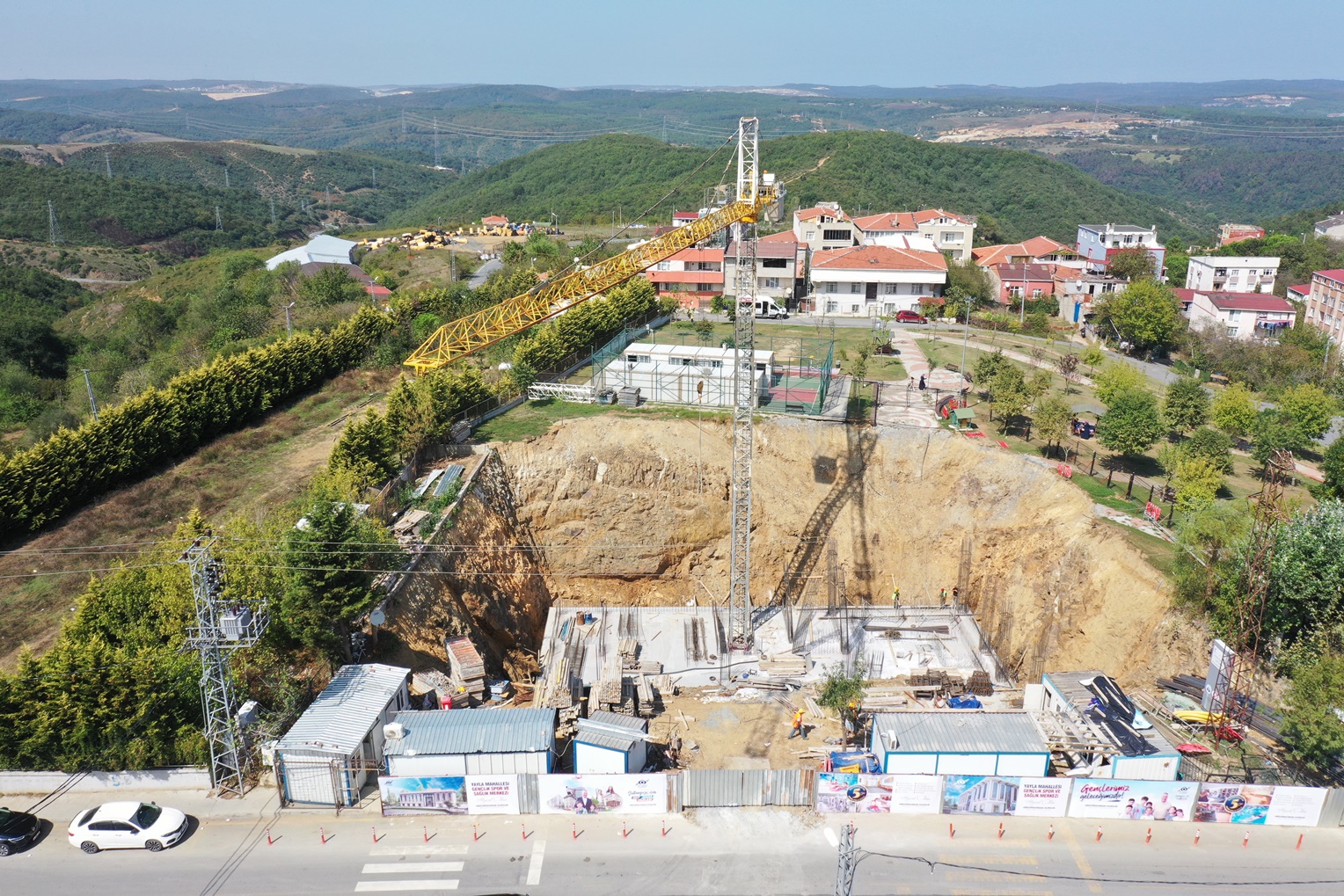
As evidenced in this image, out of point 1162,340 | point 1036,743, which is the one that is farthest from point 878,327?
point 1036,743

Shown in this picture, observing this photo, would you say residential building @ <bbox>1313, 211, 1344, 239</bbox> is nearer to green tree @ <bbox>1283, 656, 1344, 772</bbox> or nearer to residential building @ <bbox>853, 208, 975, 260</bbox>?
residential building @ <bbox>853, 208, 975, 260</bbox>

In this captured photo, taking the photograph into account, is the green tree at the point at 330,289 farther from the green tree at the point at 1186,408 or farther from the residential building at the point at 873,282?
the green tree at the point at 1186,408

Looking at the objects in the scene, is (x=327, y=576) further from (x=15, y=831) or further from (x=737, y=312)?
(x=737, y=312)

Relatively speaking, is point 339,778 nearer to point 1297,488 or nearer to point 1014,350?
point 1297,488

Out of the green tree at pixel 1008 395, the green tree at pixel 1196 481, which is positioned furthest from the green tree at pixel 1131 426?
the green tree at pixel 1008 395

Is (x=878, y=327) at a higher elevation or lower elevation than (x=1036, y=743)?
higher
